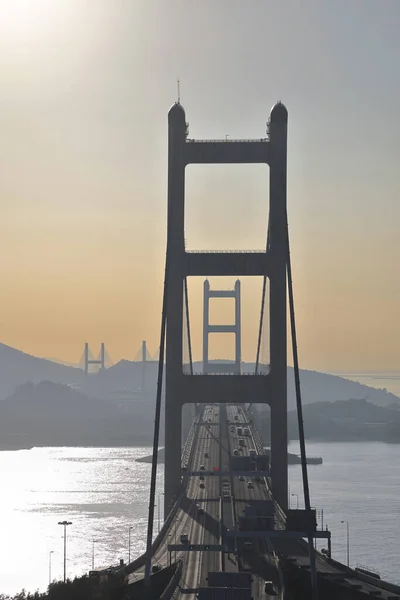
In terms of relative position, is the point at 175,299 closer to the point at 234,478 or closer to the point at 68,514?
the point at 234,478

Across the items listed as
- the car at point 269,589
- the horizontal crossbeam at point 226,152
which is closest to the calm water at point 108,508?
the car at point 269,589

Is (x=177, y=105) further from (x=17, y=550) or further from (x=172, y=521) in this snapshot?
(x=17, y=550)

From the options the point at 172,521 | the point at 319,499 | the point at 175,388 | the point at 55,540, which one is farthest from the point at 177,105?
the point at 319,499

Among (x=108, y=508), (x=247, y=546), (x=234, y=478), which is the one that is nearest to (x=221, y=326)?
(x=108, y=508)

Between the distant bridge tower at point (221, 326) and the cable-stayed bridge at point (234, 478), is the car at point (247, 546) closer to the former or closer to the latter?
the cable-stayed bridge at point (234, 478)

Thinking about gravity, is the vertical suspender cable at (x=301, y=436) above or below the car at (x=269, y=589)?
above

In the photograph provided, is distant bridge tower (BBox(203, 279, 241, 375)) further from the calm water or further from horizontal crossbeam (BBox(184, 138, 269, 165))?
horizontal crossbeam (BBox(184, 138, 269, 165))
